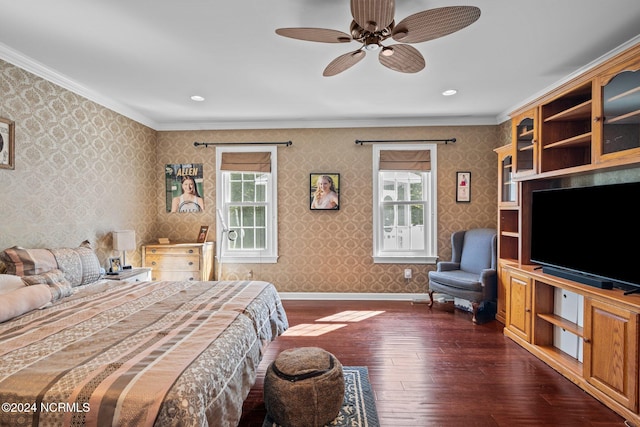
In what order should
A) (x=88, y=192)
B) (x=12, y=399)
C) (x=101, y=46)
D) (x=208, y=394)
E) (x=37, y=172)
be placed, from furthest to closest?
(x=88, y=192), (x=37, y=172), (x=101, y=46), (x=208, y=394), (x=12, y=399)

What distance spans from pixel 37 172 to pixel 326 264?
11.2 feet

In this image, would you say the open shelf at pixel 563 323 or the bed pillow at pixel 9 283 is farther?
the open shelf at pixel 563 323

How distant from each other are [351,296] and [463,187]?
7.47 feet

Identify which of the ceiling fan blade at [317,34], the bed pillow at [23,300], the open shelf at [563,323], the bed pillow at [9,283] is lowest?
the open shelf at [563,323]

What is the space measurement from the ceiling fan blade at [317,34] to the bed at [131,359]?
171 centimetres

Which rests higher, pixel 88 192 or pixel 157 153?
pixel 157 153

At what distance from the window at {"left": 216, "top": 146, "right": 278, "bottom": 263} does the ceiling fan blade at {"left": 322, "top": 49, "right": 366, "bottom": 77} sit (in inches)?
96.2

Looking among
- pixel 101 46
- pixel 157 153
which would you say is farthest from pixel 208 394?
pixel 157 153

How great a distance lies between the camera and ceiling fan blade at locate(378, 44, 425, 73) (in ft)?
6.63

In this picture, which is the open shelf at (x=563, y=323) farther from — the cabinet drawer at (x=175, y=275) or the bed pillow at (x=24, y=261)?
the bed pillow at (x=24, y=261)

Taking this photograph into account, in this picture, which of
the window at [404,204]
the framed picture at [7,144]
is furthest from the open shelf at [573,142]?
the framed picture at [7,144]

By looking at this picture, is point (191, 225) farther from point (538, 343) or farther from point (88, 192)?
point (538, 343)

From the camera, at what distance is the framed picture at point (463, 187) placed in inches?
177

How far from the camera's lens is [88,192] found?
339cm
